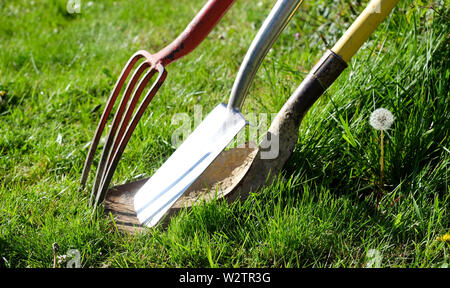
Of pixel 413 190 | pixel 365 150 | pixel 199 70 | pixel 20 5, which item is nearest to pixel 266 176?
pixel 365 150

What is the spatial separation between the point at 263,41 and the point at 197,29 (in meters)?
0.26

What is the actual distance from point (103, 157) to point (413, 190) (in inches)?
46.1

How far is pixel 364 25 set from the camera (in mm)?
1483

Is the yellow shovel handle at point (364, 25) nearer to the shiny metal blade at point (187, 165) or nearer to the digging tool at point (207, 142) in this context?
the digging tool at point (207, 142)

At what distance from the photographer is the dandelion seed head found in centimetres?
160

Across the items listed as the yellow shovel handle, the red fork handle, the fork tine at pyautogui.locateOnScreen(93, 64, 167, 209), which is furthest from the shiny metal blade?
the yellow shovel handle

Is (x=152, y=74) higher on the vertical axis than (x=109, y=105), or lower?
higher

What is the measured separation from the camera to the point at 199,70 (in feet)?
8.83

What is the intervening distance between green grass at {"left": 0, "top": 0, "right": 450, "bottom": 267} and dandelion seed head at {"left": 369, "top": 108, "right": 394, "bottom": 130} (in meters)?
0.05

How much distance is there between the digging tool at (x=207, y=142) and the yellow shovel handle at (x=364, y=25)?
21 centimetres

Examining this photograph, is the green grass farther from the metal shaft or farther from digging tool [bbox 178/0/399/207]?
the metal shaft

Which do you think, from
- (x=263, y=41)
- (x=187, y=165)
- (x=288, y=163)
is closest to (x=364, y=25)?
(x=263, y=41)

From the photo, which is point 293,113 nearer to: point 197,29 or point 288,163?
point 288,163

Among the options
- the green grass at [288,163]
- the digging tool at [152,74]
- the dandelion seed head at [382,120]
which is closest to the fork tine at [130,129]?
the digging tool at [152,74]
